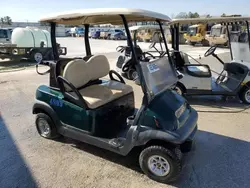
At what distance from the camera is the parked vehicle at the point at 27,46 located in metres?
11.5

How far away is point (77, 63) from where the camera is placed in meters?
3.43

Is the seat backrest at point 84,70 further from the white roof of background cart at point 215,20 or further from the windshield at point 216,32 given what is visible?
the windshield at point 216,32

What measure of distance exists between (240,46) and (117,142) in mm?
4007

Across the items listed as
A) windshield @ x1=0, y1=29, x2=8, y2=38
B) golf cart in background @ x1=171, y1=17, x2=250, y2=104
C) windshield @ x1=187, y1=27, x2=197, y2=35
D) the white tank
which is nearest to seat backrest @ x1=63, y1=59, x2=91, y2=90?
golf cart in background @ x1=171, y1=17, x2=250, y2=104

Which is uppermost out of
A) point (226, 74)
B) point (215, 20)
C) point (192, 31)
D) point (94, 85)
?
point (215, 20)

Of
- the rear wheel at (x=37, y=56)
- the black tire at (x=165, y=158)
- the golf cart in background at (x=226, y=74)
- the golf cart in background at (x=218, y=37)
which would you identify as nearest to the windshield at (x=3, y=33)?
the rear wheel at (x=37, y=56)

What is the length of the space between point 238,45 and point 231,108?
1508mm

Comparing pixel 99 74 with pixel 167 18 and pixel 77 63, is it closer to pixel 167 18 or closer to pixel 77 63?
pixel 77 63

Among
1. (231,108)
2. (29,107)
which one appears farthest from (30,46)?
(231,108)

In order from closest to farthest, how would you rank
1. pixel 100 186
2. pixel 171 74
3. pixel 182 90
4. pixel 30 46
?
pixel 100 186
pixel 171 74
pixel 182 90
pixel 30 46

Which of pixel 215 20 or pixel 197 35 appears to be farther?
pixel 197 35

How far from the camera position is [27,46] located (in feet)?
39.1

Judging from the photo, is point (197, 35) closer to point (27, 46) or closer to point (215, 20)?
point (27, 46)

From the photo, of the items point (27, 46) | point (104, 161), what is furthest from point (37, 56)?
point (104, 161)
